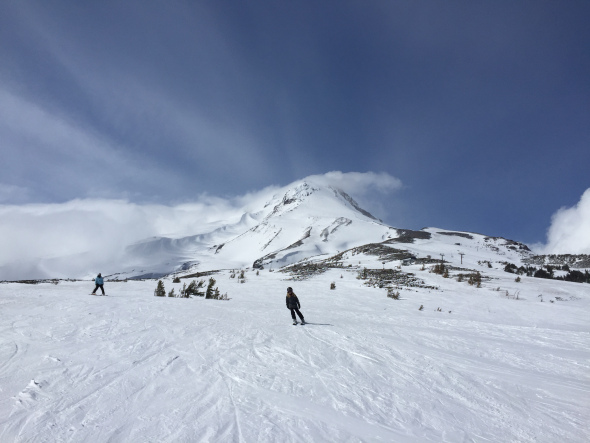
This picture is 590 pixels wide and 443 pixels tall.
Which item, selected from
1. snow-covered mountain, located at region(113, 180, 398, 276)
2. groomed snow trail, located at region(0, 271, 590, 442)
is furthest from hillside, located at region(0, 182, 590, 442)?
snow-covered mountain, located at region(113, 180, 398, 276)

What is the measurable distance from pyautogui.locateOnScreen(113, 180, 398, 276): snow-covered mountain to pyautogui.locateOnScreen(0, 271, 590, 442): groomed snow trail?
44.0 metres

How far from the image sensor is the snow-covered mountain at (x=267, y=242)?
6397 cm

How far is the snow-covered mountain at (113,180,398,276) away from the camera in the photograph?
64.0 meters

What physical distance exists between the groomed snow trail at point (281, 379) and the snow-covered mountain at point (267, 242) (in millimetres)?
43987

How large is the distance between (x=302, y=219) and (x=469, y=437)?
100569 mm

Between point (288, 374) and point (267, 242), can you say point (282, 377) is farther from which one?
point (267, 242)

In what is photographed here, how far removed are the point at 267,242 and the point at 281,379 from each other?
82.2 m

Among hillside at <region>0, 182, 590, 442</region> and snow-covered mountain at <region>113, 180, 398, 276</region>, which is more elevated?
snow-covered mountain at <region>113, 180, 398, 276</region>

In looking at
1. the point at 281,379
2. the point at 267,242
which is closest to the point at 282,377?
the point at 281,379

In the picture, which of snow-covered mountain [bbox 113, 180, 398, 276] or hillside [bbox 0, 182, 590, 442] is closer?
hillside [bbox 0, 182, 590, 442]

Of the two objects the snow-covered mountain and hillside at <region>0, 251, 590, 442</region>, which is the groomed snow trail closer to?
hillside at <region>0, 251, 590, 442</region>

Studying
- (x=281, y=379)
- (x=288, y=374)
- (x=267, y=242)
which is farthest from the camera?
(x=267, y=242)

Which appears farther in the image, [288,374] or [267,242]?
[267,242]

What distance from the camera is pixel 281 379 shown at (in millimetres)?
4785
